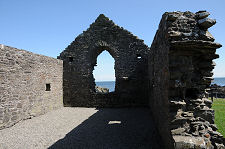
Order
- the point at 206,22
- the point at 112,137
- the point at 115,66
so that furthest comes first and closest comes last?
1. the point at 115,66
2. the point at 112,137
3. the point at 206,22

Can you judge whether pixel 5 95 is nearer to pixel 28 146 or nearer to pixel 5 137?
pixel 5 137

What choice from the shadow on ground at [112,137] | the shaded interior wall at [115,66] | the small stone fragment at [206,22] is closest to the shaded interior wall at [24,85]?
the shaded interior wall at [115,66]

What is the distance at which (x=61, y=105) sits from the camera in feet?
34.7

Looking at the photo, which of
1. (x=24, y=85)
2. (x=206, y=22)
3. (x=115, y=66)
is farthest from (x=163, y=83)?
(x=115, y=66)

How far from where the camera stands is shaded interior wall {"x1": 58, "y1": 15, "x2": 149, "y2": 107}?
10.4 meters

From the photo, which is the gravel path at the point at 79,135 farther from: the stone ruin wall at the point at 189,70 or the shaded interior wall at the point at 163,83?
the stone ruin wall at the point at 189,70

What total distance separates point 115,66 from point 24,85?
5664 millimetres

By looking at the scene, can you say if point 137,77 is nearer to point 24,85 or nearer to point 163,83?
point 163,83

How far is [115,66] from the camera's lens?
1066 cm

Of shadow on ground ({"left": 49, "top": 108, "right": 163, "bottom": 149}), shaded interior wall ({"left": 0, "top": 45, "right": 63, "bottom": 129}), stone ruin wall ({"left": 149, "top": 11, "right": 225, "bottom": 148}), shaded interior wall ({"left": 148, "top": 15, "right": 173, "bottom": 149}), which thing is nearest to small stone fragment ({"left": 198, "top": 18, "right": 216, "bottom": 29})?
stone ruin wall ({"left": 149, "top": 11, "right": 225, "bottom": 148})

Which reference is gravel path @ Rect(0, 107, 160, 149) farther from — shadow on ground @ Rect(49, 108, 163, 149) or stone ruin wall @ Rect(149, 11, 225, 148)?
stone ruin wall @ Rect(149, 11, 225, 148)

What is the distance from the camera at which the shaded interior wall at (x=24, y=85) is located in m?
6.02

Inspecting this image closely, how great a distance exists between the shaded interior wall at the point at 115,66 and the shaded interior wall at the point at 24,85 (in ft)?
4.61

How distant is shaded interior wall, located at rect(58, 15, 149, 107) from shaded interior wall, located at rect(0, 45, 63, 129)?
141 cm
